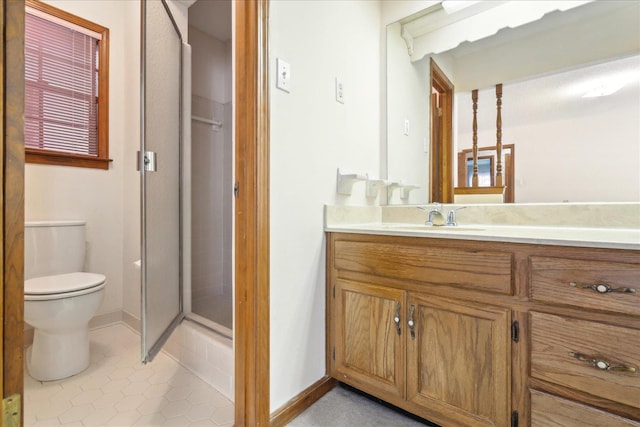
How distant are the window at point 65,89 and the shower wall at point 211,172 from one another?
0.60 meters

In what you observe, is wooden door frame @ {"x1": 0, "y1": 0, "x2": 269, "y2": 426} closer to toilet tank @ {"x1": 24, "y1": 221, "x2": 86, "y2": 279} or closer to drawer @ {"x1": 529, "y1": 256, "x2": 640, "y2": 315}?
drawer @ {"x1": 529, "y1": 256, "x2": 640, "y2": 315}

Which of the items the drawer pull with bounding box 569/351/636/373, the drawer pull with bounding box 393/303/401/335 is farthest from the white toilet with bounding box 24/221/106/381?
the drawer pull with bounding box 569/351/636/373

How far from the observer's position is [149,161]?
1.39 meters

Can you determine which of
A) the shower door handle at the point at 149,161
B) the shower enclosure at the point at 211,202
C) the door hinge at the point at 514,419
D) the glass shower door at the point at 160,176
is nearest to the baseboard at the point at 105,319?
the shower enclosure at the point at 211,202

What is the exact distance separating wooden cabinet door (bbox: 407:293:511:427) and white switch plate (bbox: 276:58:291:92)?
0.93 m

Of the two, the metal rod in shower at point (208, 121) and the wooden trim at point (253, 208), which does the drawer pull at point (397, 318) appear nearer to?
the wooden trim at point (253, 208)

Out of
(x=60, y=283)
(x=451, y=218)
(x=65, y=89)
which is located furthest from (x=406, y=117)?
(x=65, y=89)

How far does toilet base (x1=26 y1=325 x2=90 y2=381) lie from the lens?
1.47 metres

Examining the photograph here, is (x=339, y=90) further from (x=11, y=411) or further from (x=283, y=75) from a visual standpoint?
(x=11, y=411)

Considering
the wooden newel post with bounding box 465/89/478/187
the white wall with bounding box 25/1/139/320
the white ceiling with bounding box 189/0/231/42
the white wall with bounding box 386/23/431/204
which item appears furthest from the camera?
the white ceiling with bounding box 189/0/231/42

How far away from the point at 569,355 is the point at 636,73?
3.88 ft

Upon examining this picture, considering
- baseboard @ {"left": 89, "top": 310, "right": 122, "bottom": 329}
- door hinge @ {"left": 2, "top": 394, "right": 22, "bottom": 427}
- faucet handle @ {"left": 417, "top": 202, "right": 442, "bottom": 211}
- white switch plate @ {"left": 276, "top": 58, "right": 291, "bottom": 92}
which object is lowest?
baseboard @ {"left": 89, "top": 310, "right": 122, "bottom": 329}

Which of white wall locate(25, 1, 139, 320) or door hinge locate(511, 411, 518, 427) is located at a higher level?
white wall locate(25, 1, 139, 320)

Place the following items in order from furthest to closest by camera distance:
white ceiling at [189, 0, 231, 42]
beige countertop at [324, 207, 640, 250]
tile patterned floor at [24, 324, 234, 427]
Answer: white ceiling at [189, 0, 231, 42] → tile patterned floor at [24, 324, 234, 427] → beige countertop at [324, 207, 640, 250]
